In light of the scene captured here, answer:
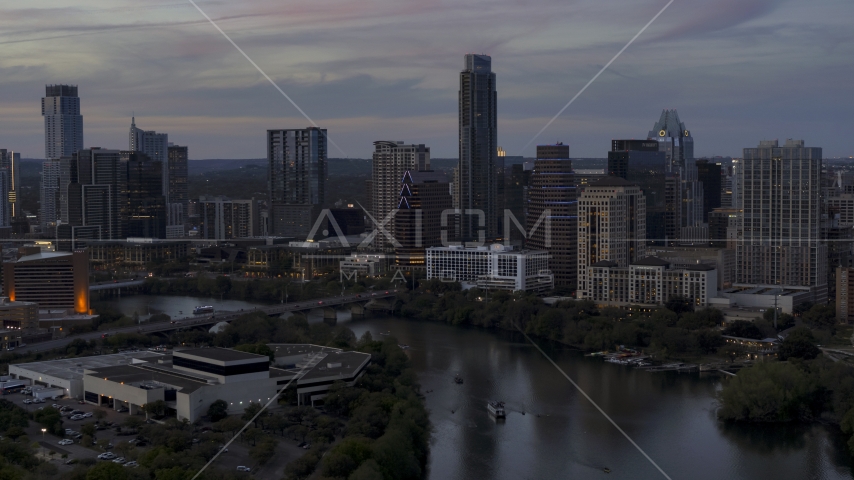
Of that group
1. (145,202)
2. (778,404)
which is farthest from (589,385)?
(145,202)

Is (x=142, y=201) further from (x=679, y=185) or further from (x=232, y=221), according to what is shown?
(x=679, y=185)

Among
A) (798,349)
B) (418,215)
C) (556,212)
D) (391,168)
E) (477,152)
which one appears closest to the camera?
(798,349)

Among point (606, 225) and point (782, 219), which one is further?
point (606, 225)

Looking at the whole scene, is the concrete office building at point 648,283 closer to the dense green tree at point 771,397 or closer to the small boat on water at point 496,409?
the dense green tree at point 771,397

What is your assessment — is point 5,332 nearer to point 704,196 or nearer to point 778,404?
point 778,404

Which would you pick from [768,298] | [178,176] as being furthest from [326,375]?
[178,176]

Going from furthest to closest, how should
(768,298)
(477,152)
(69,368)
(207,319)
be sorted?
(477,152) → (768,298) → (207,319) → (69,368)

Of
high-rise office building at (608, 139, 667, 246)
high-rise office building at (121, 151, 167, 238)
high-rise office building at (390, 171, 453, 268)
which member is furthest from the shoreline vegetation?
high-rise office building at (121, 151, 167, 238)
